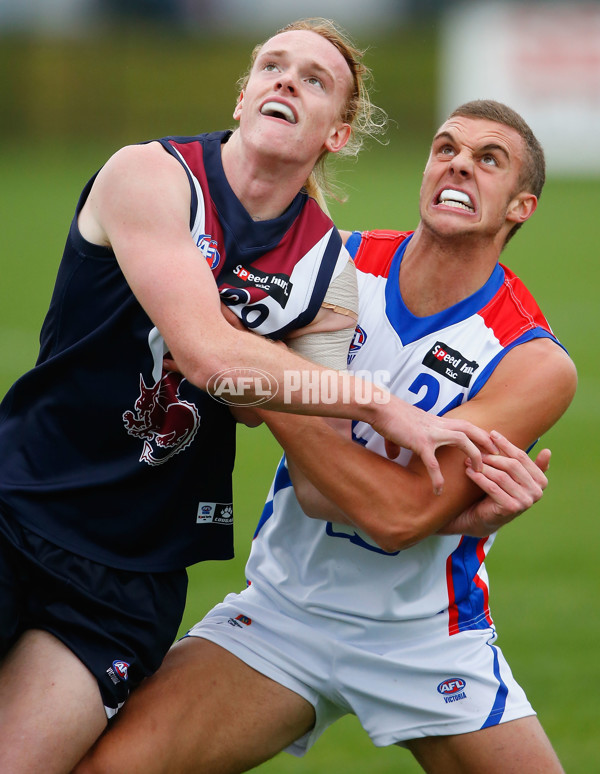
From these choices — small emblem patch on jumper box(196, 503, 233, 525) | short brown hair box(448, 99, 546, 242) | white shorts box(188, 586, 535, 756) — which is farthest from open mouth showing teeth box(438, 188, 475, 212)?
white shorts box(188, 586, 535, 756)

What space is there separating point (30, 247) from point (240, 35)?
15.5 meters

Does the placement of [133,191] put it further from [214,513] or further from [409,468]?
[409,468]

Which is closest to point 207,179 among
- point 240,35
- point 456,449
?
point 456,449

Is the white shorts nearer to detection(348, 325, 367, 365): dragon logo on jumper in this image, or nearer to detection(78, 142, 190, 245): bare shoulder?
detection(348, 325, 367, 365): dragon logo on jumper

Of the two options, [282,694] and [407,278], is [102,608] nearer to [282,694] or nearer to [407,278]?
[282,694]

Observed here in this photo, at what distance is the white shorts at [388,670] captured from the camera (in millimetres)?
3703

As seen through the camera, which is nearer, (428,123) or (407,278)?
(407,278)

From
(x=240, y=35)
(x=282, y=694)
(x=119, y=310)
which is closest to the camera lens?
(x=119, y=310)

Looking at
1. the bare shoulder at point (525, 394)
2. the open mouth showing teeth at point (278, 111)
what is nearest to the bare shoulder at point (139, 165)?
the open mouth showing teeth at point (278, 111)

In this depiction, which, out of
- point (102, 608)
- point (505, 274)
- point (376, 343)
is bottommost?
point (102, 608)

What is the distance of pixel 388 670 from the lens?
12.3 feet

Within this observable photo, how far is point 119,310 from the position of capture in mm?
3242

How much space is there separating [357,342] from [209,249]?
77 centimetres

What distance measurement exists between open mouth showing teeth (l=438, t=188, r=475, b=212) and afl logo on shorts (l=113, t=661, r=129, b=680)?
1874mm
